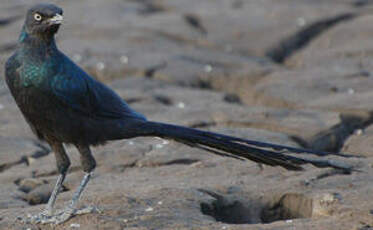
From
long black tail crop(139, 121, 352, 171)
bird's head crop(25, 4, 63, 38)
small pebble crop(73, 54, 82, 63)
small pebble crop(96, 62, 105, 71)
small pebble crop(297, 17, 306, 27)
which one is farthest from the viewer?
small pebble crop(297, 17, 306, 27)

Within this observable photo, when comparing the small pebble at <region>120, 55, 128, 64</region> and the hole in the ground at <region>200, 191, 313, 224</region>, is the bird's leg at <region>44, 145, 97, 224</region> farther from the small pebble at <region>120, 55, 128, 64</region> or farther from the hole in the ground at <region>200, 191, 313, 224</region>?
the small pebble at <region>120, 55, 128, 64</region>

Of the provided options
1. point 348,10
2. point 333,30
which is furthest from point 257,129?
point 348,10

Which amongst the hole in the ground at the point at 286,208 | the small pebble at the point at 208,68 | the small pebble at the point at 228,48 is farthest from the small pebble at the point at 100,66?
the hole in the ground at the point at 286,208

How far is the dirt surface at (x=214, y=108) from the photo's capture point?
16.4 ft

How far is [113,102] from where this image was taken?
16.5 feet

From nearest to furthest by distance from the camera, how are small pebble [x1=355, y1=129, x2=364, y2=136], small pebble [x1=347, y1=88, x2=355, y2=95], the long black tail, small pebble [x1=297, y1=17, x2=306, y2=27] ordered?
1. the long black tail
2. small pebble [x1=355, y1=129, x2=364, y2=136]
3. small pebble [x1=347, y1=88, x2=355, y2=95]
4. small pebble [x1=297, y1=17, x2=306, y2=27]

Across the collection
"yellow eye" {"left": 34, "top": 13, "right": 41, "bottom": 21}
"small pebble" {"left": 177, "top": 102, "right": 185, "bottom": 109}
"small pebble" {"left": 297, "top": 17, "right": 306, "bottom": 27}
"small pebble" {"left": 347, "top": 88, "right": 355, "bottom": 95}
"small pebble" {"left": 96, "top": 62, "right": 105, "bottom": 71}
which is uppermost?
"yellow eye" {"left": 34, "top": 13, "right": 41, "bottom": 21}

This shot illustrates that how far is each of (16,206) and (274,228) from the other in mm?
1760

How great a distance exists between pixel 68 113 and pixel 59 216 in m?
0.58

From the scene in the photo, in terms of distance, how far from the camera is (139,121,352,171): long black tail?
4633 millimetres

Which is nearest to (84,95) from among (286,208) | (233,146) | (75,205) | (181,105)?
(75,205)

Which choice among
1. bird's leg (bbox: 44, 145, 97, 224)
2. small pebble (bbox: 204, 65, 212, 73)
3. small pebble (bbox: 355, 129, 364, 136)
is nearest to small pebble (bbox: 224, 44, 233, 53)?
small pebble (bbox: 204, 65, 212, 73)

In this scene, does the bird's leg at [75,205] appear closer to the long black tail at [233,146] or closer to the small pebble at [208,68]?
the long black tail at [233,146]

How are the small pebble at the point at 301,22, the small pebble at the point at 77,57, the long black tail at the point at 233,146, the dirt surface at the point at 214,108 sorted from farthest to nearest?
the small pebble at the point at 301,22, the small pebble at the point at 77,57, the dirt surface at the point at 214,108, the long black tail at the point at 233,146
